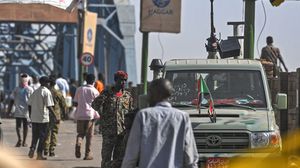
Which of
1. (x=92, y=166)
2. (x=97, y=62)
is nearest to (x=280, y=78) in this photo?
(x=92, y=166)

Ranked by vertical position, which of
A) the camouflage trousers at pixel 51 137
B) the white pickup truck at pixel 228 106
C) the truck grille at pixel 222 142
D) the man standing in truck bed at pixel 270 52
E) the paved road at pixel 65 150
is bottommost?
the paved road at pixel 65 150

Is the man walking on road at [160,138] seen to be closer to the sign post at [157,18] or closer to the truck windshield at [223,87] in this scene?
the truck windshield at [223,87]

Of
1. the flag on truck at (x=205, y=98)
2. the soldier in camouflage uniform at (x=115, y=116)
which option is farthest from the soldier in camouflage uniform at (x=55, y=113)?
the flag on truck at (x=205, y=98)

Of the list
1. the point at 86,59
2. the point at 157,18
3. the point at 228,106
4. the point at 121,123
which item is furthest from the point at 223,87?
the point at 86,59

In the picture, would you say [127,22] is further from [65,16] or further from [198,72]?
[198,72]

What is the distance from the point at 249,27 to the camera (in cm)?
1725

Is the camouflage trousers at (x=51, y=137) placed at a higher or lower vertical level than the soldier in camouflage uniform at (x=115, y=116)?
lower

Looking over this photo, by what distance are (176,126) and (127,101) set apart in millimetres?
5239

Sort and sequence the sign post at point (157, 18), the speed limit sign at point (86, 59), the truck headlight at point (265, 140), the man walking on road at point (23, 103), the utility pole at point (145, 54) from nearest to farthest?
the truck headlight at point (265, 140) → the man walking on road at point (23, 103) → the utility pole at point (145, 54) → the sign post at point (157, 18) → the speed limit sign at point (86, 59)

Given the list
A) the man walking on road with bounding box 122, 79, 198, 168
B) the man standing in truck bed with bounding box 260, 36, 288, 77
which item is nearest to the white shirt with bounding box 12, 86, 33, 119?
the man standing in truck bed with bounding box 260, 36, 288, 77

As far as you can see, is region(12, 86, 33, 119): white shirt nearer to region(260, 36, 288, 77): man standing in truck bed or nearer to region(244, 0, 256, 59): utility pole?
region(260, 36, 288, 77): man standing in truck bed

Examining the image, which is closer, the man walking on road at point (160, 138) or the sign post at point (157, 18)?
the man walking on road at point (160, 138)

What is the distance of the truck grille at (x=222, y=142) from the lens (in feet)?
38.4

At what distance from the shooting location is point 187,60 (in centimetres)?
1329
